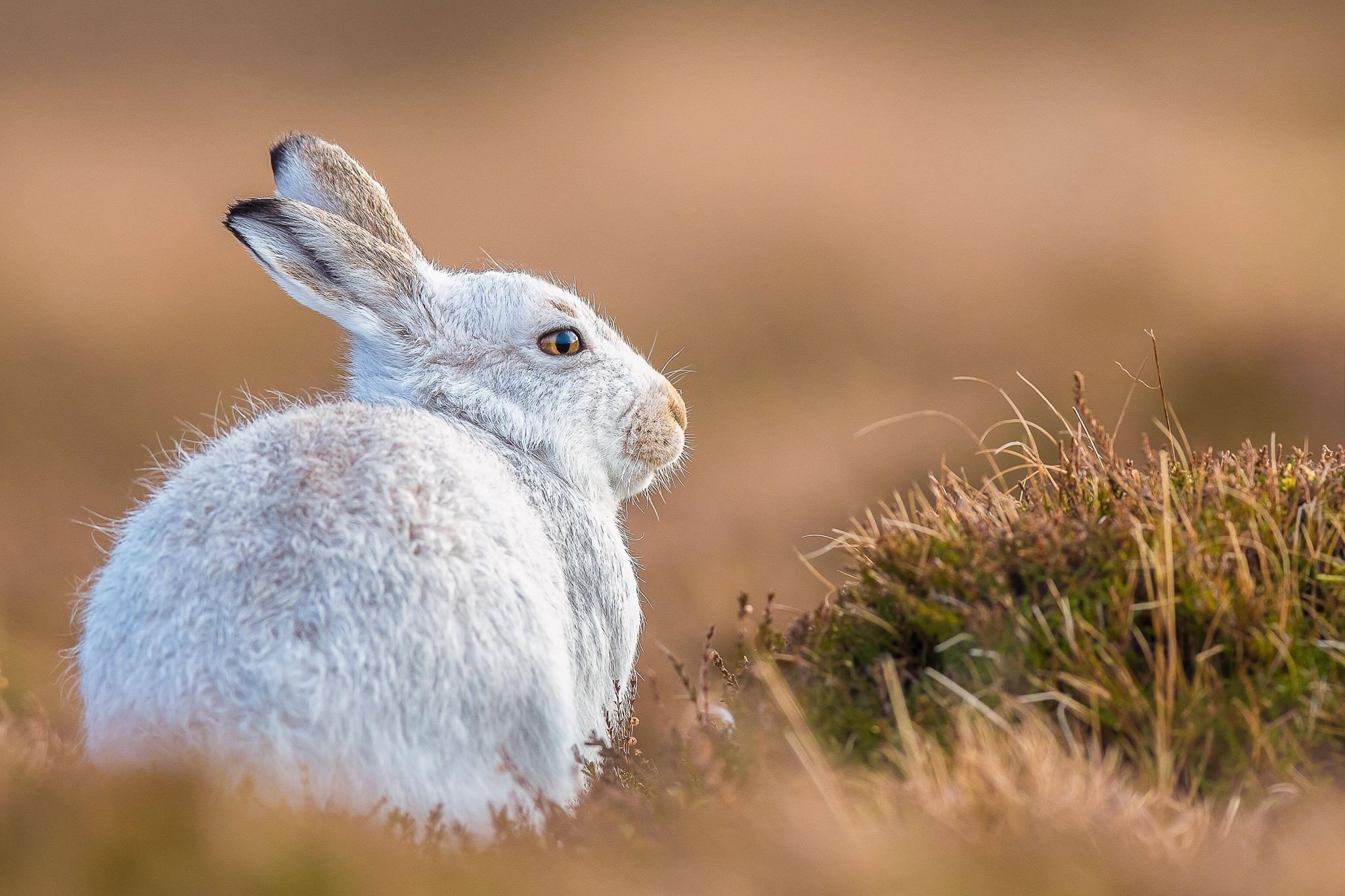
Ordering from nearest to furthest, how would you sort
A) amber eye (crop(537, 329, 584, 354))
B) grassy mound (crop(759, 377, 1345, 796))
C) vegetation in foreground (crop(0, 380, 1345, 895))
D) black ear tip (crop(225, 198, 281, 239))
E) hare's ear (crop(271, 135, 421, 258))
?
vegetation in foreground (crop(0, 380, 1345, 895)), grassy mound (crop(759, 377, 1345, 796)), black ear tip (crop(225, 198, 281, 239)), amber eye (crop(537, 329, 584, 354)), hare's ear (crop(271, 135, 421, 258))

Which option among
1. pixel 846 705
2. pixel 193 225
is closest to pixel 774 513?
pixel 846 705

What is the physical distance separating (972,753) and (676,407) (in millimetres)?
4019

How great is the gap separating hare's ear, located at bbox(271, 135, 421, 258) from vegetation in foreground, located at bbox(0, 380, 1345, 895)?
340 centimetres

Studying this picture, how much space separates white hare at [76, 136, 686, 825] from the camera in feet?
13.3

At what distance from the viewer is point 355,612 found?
416cm

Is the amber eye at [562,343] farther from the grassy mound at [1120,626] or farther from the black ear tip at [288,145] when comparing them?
the grassy mound at [1120,626]

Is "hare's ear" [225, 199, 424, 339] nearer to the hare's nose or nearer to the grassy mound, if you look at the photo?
the hare's nose

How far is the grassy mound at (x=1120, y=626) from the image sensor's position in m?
3.86

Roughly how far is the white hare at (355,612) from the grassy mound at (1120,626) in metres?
1.09

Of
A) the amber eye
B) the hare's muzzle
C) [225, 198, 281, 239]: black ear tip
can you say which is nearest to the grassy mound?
the hare's muzzle

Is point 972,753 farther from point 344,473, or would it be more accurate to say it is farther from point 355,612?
point 344,473

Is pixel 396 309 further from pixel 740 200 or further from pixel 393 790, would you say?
pixel 740 200

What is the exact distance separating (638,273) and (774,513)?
401 inches

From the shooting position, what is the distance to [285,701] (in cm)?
400
